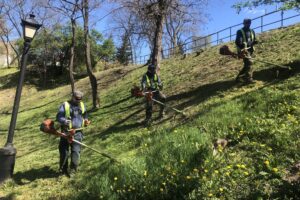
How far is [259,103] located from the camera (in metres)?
10.3

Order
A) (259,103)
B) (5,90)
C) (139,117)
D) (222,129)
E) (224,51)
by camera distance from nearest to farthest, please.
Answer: (222,129) → (259,103) → (224,51) → (139,117) → (5,90)

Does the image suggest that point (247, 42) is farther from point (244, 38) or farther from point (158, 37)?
point (158, 37)

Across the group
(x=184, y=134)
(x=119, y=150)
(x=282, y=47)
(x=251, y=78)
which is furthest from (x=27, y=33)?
(x=282, y=47)

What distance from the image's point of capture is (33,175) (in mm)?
10094

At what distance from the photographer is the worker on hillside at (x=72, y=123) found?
9.17m

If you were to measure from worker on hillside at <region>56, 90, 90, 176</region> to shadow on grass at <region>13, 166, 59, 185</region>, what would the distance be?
1.63 feet

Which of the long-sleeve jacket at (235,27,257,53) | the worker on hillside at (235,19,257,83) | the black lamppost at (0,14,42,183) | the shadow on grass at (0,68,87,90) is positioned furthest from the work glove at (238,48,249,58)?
the shadow on grass at (0,68,87,90)

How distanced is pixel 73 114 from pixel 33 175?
1.92m

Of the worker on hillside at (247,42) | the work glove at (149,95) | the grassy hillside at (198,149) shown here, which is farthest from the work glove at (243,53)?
the work glove at (149,95)

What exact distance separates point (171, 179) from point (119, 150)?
3894 millimetres

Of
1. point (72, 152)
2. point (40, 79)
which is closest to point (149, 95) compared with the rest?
point (72, 152)

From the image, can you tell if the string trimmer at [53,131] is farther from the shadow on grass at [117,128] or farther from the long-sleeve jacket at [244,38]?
the long-sleeve jacket at [244,38]

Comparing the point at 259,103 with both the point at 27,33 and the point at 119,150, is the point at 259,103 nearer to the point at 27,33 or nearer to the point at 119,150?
the point at 119,150

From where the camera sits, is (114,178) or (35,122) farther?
(35,122)
